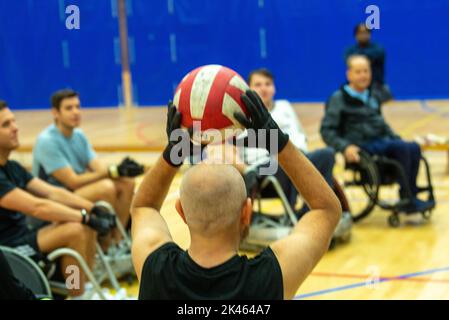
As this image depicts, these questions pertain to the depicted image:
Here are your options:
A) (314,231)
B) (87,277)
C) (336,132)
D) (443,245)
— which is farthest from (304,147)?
(314,231)

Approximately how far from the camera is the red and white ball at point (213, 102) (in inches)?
95.2

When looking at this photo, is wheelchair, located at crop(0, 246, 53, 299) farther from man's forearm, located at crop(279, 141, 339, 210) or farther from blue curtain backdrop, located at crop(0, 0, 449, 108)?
blue curtain backdrop, located at crop(0, 0, 449, 108)

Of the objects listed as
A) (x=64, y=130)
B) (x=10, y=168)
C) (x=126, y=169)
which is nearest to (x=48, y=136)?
(x=64, y=130)

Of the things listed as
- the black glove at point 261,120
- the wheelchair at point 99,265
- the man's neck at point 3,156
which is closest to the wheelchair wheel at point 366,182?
the wheelchair at point 99,265

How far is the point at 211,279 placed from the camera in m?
1.84

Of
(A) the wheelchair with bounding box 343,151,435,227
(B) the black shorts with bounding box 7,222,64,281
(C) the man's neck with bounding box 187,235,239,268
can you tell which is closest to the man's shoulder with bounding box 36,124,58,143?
(B) the black shorts with bounding box 7,222,64,281

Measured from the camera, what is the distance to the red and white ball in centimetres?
242

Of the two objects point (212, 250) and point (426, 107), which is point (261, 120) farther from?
point (426, 107)

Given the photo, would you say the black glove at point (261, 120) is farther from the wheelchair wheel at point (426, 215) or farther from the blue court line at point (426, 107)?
the blue court line at point (426, 107)

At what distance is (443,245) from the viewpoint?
17.3 feet

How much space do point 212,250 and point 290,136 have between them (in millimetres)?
3612
